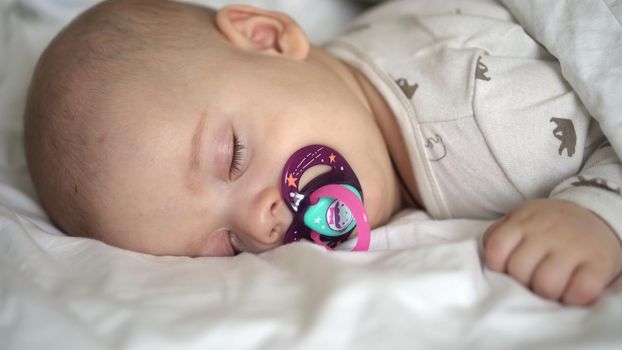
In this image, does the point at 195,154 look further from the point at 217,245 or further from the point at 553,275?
the point at 553,275

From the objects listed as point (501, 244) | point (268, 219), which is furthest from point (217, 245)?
point (501, 244)

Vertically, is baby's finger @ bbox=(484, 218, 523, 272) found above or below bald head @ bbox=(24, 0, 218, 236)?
below

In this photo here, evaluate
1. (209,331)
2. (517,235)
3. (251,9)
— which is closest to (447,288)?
(517,235)

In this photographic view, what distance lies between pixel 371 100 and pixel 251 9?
0.33 m

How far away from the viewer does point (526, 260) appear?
0.81 metres

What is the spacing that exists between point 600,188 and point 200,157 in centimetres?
65

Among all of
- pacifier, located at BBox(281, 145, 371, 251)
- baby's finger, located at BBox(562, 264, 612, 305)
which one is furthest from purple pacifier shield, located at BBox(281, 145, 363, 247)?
baby's finger, located at BBox(562, 264, 612, 305)

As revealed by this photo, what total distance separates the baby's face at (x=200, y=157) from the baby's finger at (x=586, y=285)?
0.46 metres

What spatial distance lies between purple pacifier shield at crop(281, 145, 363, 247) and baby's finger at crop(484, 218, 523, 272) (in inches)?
11.1

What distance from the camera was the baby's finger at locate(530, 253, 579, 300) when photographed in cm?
77

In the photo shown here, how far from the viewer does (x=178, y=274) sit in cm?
87

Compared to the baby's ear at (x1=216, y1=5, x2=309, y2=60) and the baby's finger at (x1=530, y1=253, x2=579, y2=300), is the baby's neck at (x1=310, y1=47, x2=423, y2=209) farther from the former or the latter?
the baby's finger at (x1=530, y1=253, x2=579, y2=300)

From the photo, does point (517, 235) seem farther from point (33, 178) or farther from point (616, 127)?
point (33, 178)

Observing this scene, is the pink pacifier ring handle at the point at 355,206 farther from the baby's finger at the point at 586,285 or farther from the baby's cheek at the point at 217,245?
the baby's finger at the point at 586,285
